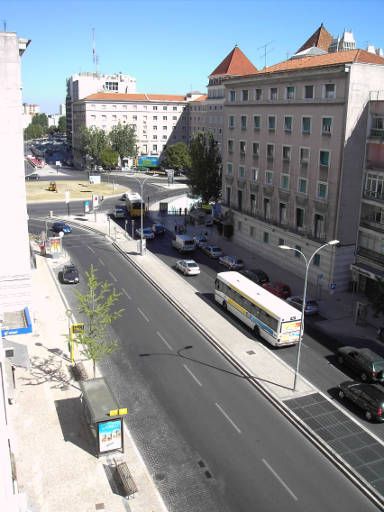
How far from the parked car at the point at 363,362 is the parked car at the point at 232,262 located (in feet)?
67.6

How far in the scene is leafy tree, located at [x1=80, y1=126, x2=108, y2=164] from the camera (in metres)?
132

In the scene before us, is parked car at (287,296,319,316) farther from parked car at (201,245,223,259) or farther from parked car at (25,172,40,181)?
parked car at (25,172,40,181)

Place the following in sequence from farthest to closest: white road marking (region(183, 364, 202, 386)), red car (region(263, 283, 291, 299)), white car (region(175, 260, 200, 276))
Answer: white car (region(175, 260, 200, 276)), red car (region(263, 283, 291, 299)), white road marking (region(183, 364, 202, 386))

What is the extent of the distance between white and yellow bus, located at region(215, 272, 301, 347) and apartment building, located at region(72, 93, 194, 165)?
113 metres

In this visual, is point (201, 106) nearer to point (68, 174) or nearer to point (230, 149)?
point (68, 174)

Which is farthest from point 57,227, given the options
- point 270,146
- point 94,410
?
point 94,410

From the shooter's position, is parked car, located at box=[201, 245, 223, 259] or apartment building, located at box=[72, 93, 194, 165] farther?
apartment building, located at box=[72, 93, 194, 165]

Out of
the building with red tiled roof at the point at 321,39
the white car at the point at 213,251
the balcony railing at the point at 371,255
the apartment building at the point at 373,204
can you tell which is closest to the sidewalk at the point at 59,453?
the apartment building at the point at 373,204

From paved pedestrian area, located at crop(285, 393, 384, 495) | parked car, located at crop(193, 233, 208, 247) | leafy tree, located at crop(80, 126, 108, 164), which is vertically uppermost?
leafy tree, located at crop(80, 126, 108, 164)

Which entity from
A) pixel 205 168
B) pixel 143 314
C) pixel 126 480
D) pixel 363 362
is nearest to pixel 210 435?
pixel 126 480

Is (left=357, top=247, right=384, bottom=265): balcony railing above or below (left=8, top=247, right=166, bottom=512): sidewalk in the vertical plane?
above

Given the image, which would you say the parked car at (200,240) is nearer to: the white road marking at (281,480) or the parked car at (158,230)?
the parked car at (158,230)

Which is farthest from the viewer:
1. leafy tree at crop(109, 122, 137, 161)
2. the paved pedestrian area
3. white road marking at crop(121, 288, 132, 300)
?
leafy tree at crop(109, 122, 137, 161)

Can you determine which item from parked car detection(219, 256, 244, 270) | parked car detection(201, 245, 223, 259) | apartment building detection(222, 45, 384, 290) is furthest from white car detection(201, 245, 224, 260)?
apartment building detection(222, 45, 384, 290)
